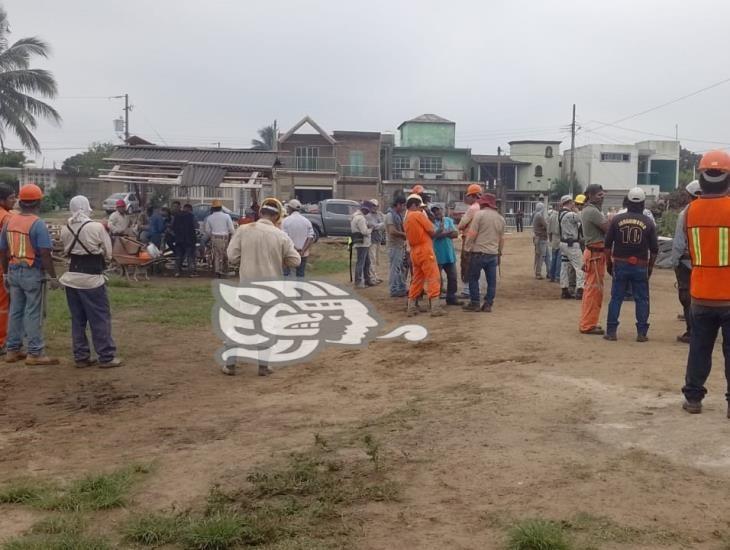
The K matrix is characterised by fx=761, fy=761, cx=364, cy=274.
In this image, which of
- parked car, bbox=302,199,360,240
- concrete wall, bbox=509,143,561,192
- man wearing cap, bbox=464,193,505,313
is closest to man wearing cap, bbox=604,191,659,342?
man wearing cap, bbox=464,193,505,313

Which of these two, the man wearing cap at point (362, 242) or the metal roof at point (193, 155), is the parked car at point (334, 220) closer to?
the metal roof at point (193, 155)

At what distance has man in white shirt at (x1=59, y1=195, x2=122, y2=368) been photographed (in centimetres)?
781

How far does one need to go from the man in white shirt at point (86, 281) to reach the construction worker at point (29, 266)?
26cm

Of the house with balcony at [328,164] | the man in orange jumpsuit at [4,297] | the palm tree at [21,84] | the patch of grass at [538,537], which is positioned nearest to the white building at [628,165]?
the house with balcony at [328,164]

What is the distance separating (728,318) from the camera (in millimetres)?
5242

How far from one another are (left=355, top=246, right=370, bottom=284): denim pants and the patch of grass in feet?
35.9

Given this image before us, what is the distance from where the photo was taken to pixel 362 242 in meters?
14.2

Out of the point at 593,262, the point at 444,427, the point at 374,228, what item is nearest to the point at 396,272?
the point at 374,228

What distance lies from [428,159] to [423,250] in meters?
48.1

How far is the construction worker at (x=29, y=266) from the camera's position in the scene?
7.90 metres

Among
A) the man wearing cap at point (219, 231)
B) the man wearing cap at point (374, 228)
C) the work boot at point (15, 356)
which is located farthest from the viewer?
the man wearing cap at point (219, 231)

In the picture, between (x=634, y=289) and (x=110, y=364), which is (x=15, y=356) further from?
(x=634, y=289)

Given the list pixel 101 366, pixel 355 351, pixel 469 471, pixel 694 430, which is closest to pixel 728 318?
pixel 694 430

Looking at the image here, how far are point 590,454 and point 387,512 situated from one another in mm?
1421
